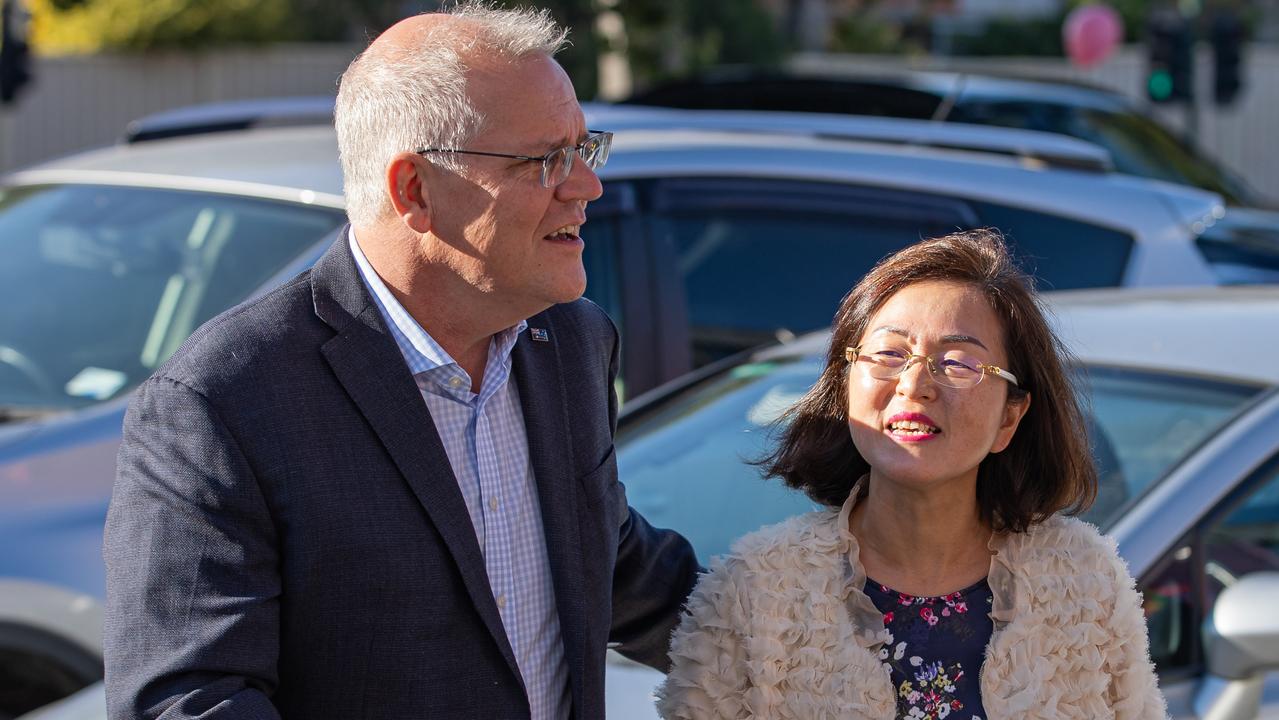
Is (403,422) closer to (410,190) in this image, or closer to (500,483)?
(500,483)

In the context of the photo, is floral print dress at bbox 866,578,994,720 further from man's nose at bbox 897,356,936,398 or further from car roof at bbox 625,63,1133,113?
car roof at bbox 625,63,1133,113

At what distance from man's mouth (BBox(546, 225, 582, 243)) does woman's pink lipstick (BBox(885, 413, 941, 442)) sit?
49 cm

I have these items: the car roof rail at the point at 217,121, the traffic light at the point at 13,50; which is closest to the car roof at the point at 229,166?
the car roof rail at the point at 217,121

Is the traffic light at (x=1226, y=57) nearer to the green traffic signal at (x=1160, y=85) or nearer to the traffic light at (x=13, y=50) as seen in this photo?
the green traffic signal at (x=1160, y=85)

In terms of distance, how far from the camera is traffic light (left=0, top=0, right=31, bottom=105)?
1245 centimetres

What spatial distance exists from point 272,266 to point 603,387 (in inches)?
80.8

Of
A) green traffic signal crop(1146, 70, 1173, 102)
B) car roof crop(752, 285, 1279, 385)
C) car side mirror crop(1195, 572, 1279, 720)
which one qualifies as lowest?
green traffic signal crop(1146, 70, 1173, 102)

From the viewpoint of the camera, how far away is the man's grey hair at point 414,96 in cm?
195

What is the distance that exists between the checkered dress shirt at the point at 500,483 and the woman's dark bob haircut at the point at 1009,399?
46 cm

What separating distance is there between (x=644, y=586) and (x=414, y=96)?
32.4 inches

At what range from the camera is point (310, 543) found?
181cm

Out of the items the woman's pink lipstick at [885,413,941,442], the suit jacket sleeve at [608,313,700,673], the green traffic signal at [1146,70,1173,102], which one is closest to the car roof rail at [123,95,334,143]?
the suit jacket sleeve at [608,313,700,673]

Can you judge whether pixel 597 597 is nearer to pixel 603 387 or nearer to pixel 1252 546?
pixel 603 387

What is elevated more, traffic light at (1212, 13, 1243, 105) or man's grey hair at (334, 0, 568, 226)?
man's grey hair at (334, 0, 568, 226)
